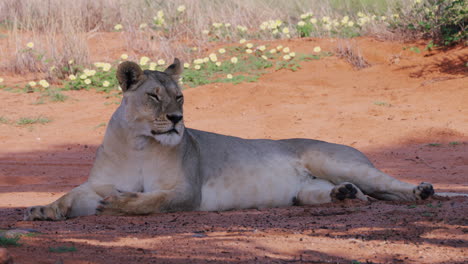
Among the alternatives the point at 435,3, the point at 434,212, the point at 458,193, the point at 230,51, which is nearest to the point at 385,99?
the point at 435,3

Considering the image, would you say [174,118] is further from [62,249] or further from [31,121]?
[31,121]

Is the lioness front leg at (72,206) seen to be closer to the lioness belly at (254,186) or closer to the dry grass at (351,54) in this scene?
the lioness belly at (254,186)

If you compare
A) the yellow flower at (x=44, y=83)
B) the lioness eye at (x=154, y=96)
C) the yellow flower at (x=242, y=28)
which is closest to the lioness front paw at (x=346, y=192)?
the lioness eye at (x=154, y=96)

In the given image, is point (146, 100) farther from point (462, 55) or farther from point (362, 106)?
point (462, 55)

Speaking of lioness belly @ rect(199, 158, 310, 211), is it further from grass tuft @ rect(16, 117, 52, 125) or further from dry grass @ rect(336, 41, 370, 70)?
dry grass @ rect(336, 41, 370, 70)

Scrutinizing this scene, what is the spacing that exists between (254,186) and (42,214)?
79.4 inches

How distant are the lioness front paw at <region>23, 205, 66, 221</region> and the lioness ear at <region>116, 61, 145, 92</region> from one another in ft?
3.90

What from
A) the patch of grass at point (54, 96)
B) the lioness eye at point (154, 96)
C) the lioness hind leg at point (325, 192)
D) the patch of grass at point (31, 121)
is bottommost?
the lioness hind leg at point (325, 192)

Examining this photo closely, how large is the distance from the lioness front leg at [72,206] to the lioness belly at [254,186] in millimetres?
948

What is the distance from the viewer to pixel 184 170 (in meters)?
5.84

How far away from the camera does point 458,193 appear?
6.59 meters

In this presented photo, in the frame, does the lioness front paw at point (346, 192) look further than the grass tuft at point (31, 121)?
No

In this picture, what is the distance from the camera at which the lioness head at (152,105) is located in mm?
5578

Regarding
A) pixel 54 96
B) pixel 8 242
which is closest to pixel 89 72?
pixel 54 96
